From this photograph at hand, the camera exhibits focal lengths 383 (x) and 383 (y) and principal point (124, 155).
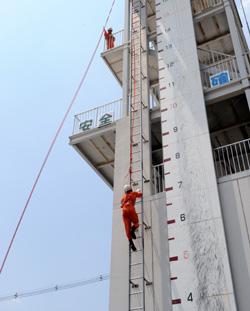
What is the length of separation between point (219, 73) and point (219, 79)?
0.75 ft

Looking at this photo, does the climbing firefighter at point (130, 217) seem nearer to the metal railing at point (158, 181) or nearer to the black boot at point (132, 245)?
the black boot at point (132, 245)

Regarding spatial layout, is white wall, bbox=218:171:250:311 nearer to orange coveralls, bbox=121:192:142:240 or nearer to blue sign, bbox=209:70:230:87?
orange coveralls, bbox=121:192:142:240

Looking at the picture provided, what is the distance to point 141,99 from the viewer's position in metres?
11.6

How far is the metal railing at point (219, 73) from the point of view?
426 inches

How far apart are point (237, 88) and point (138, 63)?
3970 mm

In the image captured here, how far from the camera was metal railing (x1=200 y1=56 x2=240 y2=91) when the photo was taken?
426 inches

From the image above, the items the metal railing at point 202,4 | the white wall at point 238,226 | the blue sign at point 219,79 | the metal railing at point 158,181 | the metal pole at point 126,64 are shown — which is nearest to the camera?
the white wall at point 238,226

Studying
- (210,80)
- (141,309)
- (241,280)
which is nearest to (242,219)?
(241,280)

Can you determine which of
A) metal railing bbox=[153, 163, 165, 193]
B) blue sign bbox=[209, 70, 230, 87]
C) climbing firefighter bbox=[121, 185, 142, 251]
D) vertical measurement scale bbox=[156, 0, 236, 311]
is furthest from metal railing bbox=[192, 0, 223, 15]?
climbing firefighter bbox=[121, 185, 142, 251]

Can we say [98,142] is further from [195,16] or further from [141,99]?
[195,16]

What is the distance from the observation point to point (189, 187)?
8953 millimetres

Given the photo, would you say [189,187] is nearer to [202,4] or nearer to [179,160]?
[179,160]

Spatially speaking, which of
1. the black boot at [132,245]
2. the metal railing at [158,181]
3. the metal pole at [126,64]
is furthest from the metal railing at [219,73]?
the black boot at [132,245]

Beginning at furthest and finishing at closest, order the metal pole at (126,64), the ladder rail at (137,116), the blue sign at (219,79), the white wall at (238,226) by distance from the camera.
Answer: the metal pole at (126,64)
the blue sign at (219,79)
the ladder rail at (137,116)
the white wall at (238,226)
